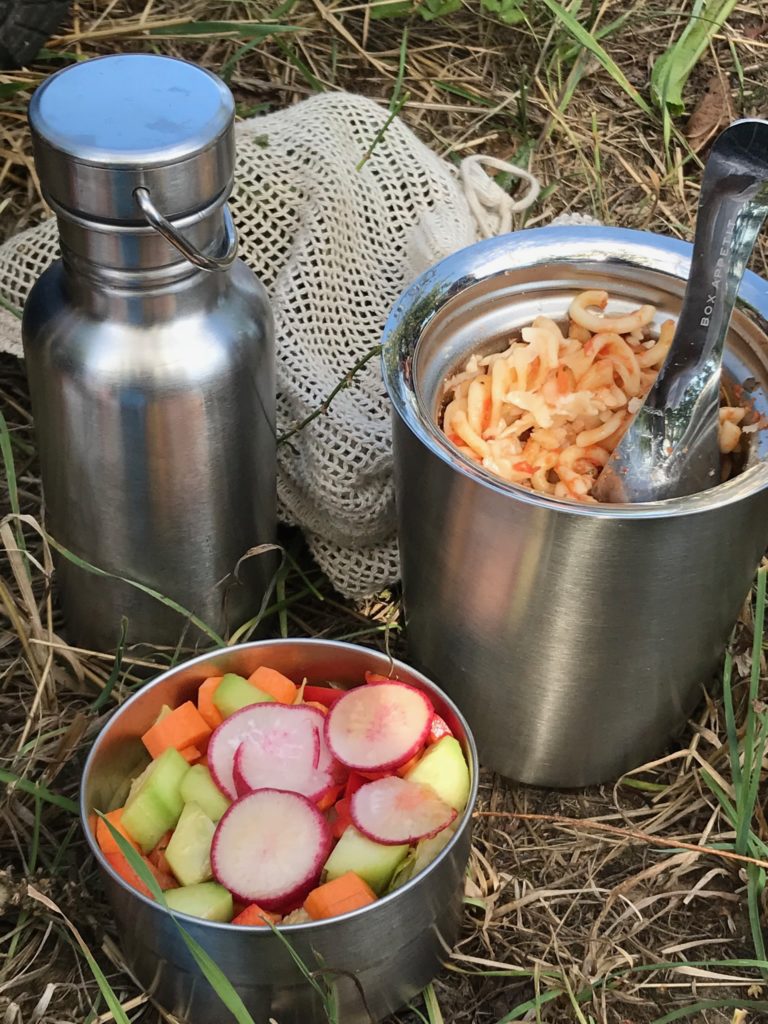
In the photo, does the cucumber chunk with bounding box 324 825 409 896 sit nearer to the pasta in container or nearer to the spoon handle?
the pasta in container

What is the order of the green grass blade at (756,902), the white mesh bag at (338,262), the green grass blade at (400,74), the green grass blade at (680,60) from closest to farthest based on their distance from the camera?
the green grass blade at (756,902)
the white mesh bag at (338,262)
the green grass blade at (400,74)
the green grass blade at (680,60)

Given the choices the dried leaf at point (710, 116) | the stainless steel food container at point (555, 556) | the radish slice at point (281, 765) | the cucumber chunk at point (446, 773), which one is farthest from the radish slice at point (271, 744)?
the dried leaf at point (710, 116)

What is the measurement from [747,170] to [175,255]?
0.57 m

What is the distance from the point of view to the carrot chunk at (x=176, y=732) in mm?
1360

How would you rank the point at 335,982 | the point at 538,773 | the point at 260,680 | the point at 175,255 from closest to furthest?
the point at 335,982, the point at 175,255, the point at 260,680, the point at 538,773

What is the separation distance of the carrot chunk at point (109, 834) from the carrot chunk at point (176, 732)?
94mm

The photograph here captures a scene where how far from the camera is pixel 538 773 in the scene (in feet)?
4.96

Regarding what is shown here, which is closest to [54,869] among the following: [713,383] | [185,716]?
[185,716]

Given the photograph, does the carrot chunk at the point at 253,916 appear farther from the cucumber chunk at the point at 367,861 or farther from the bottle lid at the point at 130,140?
the bottle lid at the point at 130,140

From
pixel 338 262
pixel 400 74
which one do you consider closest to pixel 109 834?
pixel 338 262

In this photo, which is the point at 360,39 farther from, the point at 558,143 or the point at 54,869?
the point at 54,869

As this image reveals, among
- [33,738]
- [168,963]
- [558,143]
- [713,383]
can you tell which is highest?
[713,383]

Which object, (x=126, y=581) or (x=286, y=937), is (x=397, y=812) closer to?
(x=286, y=937)

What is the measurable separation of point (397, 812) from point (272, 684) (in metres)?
0.24
